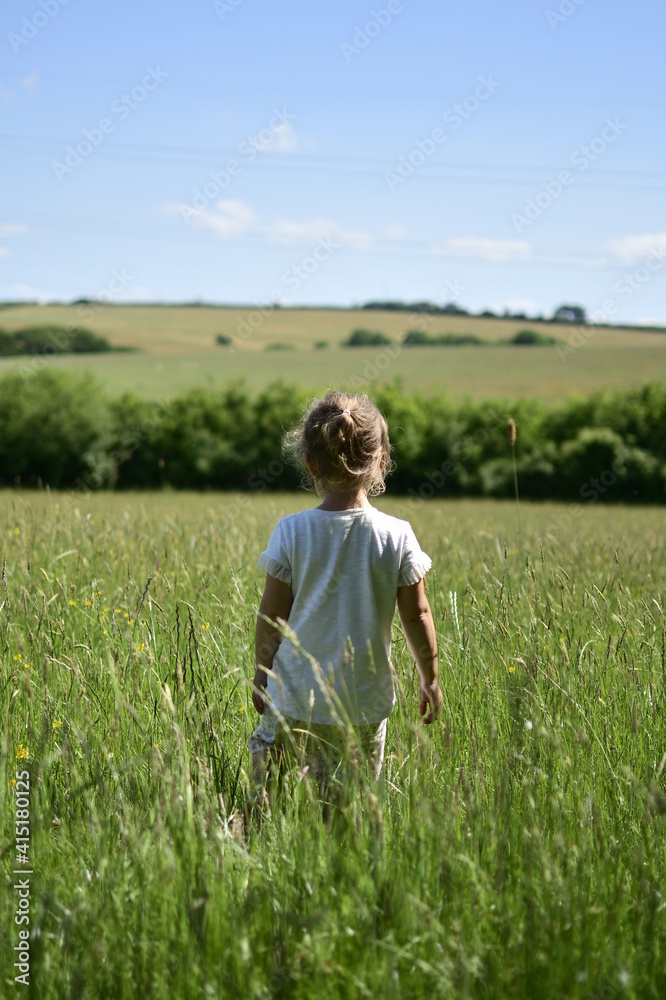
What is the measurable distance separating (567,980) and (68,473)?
37.3 m

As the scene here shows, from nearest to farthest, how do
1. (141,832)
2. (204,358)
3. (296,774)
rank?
1. (141,832)
2. (296,774)
3. (204,358)

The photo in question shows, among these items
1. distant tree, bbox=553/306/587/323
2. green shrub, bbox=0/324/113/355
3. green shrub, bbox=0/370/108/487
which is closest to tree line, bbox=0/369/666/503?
green shrub, bbox=0/370/108/487

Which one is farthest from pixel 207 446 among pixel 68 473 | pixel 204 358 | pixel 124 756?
pixel 124 756

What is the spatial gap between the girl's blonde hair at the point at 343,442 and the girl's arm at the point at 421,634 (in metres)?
0.39

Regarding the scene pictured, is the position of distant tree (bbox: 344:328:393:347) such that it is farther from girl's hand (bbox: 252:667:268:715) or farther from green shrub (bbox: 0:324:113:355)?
girl's hand (bbox: 252:667:268:715)

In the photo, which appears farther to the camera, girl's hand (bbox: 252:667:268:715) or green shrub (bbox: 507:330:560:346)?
green shrub (bbox: 507:330:560:346)

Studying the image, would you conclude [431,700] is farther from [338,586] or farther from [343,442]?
[343,442]

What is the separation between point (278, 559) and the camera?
2590mm

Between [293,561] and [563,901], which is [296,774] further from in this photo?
[563,901]

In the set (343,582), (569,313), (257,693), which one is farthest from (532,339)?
A: (257,693)

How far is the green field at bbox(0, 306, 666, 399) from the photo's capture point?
5097cm

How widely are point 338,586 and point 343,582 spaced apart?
0.8 inches

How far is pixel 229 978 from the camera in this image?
5.38 ft

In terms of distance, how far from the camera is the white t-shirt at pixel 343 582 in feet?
8.36
